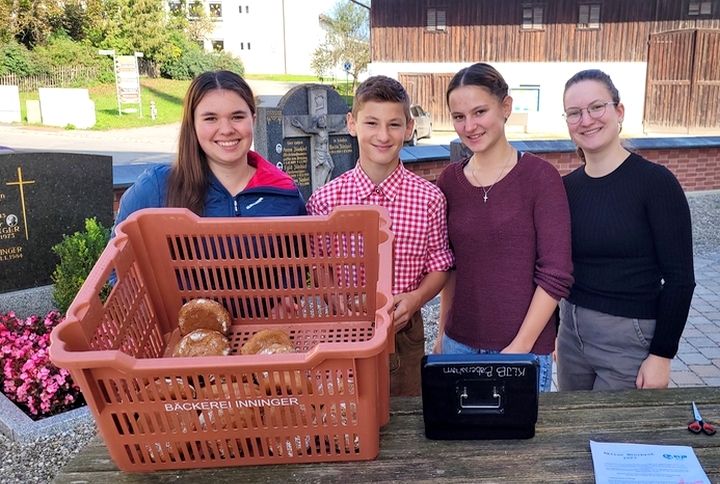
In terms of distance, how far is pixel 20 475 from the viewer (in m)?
3.17

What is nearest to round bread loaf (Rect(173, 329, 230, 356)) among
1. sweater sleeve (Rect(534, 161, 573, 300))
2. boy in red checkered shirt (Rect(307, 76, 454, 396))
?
Answer: boy in red checkered shirt (Rect(307, 76, 454, 396))

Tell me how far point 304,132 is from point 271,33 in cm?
5085

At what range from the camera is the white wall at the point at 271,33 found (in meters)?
53.6

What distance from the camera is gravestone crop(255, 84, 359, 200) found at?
7090 millimetres

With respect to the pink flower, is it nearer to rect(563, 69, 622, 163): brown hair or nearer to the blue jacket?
the blue jacket

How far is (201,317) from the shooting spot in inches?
69.4

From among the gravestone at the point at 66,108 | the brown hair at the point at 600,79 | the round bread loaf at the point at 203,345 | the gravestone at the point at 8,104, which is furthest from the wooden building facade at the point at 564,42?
the round bread loaf at the point at 203,345

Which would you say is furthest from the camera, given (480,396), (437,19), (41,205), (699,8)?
→ (437,19)

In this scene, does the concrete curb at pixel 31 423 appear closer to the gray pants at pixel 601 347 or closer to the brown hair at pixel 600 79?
the gray pants at pixel 601 347

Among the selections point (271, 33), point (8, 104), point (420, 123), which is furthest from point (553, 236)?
point (271, 33)

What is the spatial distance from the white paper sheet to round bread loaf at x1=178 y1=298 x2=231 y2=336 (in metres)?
1.06

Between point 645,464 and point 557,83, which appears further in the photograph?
point 557,83

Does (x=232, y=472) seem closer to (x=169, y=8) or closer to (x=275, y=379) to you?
(x=275, y=379)

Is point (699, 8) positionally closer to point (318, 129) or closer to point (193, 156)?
point (318, 129)
